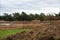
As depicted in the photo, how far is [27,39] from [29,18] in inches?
1781

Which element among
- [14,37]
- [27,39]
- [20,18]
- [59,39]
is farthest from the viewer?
[20,18]

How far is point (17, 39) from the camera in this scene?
57.1 ft

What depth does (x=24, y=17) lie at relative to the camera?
6156 centimetres

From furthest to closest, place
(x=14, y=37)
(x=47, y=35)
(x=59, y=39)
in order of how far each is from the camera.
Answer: (x=14, y=37), (x=47, y=35), (x=59, y=39)

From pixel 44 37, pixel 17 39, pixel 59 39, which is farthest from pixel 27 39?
pixel 59 39

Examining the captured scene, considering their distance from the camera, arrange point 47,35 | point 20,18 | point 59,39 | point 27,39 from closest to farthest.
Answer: point 59,39
point 47,35
point 27,39
point 20,18

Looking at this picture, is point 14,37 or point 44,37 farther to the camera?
point 14,37

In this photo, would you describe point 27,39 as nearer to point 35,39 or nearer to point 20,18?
point 35,39

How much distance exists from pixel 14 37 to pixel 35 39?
10.5 feet

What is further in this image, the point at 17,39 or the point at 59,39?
the point at 17,39

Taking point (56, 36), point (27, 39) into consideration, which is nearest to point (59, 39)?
point (56, 36)

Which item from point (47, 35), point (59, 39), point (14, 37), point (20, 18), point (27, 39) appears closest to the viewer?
point (59, 39)

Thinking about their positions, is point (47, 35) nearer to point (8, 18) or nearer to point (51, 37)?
point (51, 37)

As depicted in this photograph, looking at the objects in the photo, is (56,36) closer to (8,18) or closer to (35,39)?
(35,39)
